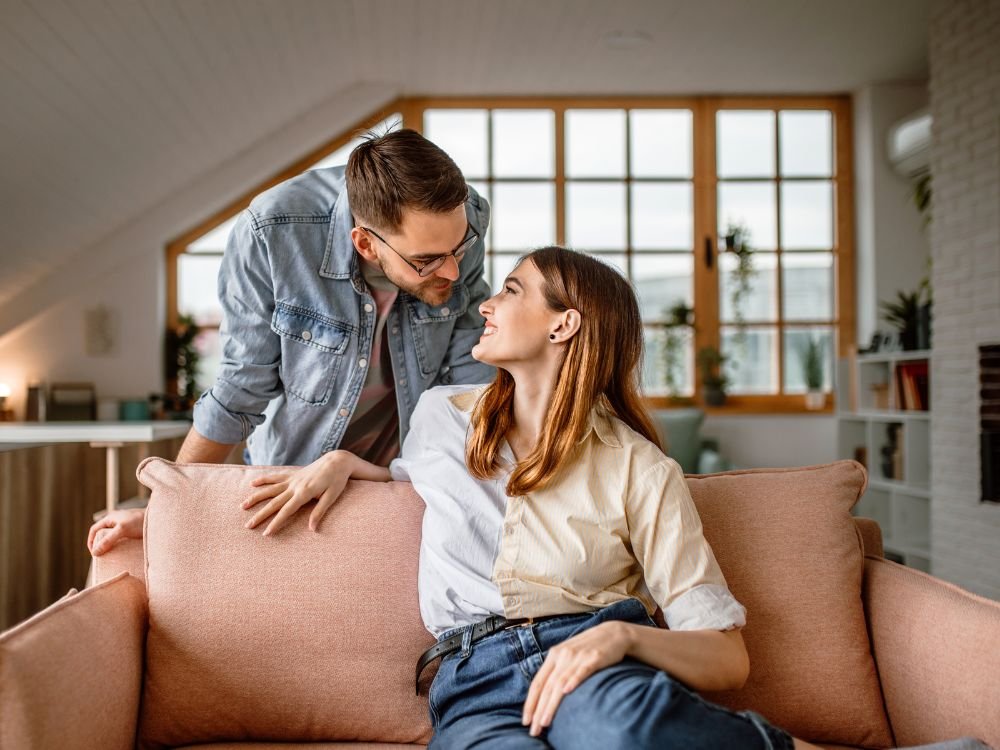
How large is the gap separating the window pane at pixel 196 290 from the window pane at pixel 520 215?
2.03 m

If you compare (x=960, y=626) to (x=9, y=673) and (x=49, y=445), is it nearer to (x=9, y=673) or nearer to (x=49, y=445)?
(x=9, y=673)

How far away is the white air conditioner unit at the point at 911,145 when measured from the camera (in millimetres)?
5465

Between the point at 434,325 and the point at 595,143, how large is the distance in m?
4.70

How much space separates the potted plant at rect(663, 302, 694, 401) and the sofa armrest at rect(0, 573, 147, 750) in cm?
491

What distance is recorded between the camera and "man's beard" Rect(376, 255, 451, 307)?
1.78 metres

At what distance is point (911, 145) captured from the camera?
563 centimetres

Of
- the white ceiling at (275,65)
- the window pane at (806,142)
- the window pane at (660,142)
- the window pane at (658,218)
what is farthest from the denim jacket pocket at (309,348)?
the window pane at (806,142)

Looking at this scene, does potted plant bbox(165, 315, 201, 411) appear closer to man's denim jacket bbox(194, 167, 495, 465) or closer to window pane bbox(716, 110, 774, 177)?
window pane bbox(716, 110, 774, 177)

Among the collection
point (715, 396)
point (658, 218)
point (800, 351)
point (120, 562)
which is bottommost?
point (120, 562)

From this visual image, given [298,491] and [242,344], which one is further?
[242,344]


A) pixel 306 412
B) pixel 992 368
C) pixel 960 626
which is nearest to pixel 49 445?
pixel 306 412

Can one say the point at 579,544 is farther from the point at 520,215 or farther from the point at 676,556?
the point at 520,215

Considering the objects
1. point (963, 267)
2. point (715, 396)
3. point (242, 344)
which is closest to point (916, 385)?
point (963, 267)

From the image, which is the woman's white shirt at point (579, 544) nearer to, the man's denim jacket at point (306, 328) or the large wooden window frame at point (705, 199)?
the man's denim jacket at point (306, 328)
